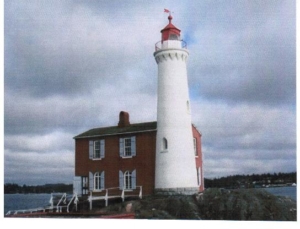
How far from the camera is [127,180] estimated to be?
14.6 meters

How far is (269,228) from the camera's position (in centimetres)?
1186

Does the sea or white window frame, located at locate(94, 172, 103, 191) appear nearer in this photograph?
the sea

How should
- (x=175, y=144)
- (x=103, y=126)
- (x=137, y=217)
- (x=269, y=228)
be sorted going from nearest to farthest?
(x=269, y=228)
(x=137, y=217)
(x=175, y=144)
(x=103, y=126)

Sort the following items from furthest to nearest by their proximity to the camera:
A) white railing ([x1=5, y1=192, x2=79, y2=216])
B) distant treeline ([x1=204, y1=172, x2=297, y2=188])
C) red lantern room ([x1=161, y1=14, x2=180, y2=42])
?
red lantern room ([x1=161, y1=14, x2=180, y2=42])
white railing ([x1=5, y1=192, x2=79, y2=216])
distant treeline ([x1=204, y1=172, x2=297, y2=188])

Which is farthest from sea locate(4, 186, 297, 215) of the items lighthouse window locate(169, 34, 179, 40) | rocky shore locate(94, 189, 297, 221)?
lighthouse window locate(169, 34, 179, 40)

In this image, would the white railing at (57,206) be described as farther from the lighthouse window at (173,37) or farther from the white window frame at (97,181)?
the lighthouse window at (173,37)

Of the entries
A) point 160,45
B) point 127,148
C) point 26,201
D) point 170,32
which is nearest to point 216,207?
point 127,148

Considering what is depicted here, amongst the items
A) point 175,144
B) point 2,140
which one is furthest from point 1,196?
point 175,144

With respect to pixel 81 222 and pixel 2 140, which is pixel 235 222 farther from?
pixel 2 140

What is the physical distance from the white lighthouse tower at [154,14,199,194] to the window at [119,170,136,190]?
759mm

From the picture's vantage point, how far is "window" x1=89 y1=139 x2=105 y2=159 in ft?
49.8

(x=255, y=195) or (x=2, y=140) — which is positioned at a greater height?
(x=2, y=140)

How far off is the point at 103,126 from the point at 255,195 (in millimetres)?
4660

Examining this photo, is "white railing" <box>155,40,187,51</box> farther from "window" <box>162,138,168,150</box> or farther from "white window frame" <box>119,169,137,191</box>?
"white window frame" <box>119,169,137,191</box>
